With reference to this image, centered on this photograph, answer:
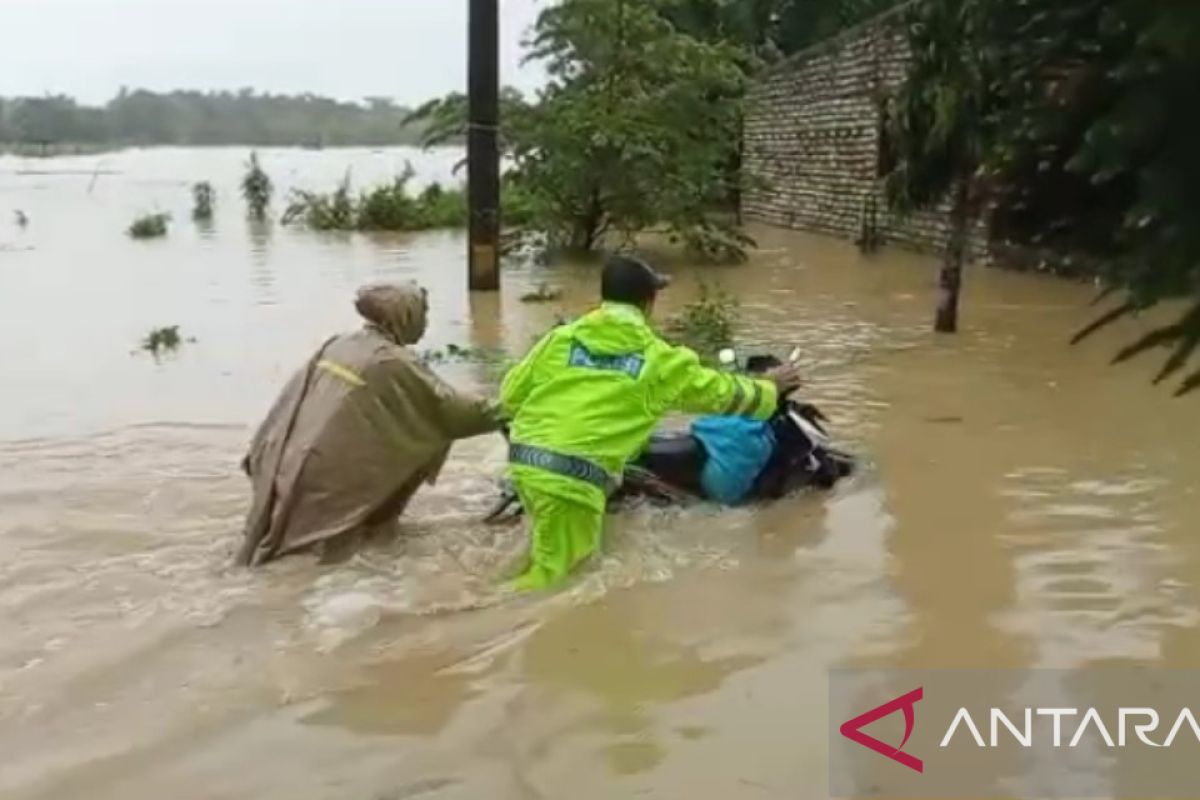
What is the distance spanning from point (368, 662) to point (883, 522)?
247 centimetres

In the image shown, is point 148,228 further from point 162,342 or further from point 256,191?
point 162,342

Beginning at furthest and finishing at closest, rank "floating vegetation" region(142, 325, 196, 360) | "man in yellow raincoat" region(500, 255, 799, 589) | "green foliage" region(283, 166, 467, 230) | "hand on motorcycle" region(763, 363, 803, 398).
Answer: "green foliage" region(283, 166, 467, 230) → "floating vegetation" region(142, 325, 196, 360) → "hand on motorcycle" region(763, 363, 803, 398) → "man in yellow raincoat" region(500, 255, 799, 589)

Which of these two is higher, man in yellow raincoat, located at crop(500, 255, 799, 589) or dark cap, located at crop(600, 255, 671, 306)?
dark cap, located at crop(600, 255, 671, 306)

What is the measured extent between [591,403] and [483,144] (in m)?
10.8

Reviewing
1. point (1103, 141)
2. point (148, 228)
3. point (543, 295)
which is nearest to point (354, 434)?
point (1103, 141)

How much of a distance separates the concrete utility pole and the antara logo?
11.9 m

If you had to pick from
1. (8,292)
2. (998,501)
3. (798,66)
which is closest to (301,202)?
(798,66)

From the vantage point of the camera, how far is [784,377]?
6.73 metres

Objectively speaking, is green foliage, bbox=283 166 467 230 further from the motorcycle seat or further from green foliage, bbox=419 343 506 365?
the motorcycle seat

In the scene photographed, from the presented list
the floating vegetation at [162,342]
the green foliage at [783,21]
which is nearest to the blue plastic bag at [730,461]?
the floating vegetation at [162,342]

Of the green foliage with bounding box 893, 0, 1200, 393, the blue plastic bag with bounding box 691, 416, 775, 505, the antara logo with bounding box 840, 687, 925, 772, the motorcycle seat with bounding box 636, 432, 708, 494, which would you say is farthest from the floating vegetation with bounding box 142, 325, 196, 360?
the green foliage with bounding box 893, 0, 1200, 393

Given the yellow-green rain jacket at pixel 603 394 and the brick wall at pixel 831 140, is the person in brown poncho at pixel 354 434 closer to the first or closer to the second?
the yellow-green rain jacket at pixel 603 394

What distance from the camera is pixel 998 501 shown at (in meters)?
7.33

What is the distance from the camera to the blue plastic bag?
7.25 m
